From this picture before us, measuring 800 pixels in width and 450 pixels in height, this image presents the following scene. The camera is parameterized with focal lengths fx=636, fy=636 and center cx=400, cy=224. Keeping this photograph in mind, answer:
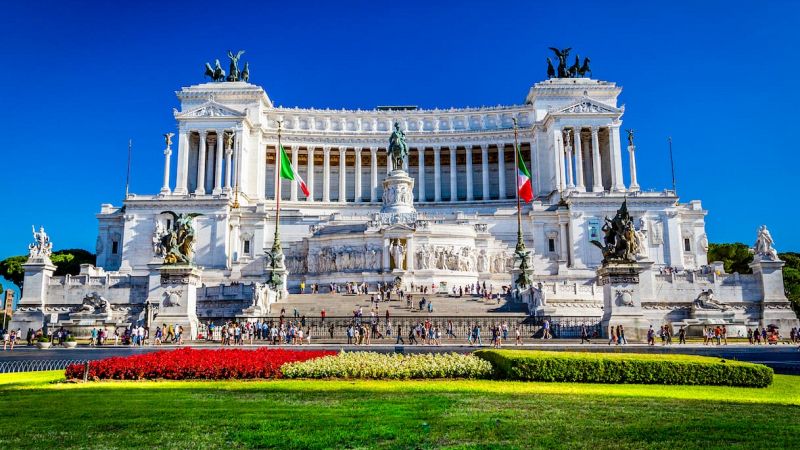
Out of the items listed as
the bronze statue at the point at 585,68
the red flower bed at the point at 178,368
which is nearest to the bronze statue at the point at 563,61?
the bronze statue at the point at 585,68

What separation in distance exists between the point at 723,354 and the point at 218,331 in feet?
90.5

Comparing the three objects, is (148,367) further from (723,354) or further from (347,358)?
(723,354)

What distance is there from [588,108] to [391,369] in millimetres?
79994

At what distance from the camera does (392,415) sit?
12.4m

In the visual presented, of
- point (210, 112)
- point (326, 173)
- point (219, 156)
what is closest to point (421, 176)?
point (326, 173)

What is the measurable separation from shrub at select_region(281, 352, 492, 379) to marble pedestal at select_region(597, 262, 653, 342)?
1794cm

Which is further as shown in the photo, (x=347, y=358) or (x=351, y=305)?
(x=351, y=305)

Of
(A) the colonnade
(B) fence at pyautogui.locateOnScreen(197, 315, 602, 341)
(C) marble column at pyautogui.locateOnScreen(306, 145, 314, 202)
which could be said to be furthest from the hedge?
(C) marble column at pyautogui.locateOnScreen(306, 145, 314, 202)

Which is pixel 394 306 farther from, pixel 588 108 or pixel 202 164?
pixel 588 108

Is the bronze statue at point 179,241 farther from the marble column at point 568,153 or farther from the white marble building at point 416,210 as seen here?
the marble column at point 568,153

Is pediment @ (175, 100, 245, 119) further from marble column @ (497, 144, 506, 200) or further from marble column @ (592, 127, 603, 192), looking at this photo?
marble column @ (592, 127, 603, 192)

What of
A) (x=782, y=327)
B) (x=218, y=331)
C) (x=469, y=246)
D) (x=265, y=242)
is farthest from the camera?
(x=265, y=242)

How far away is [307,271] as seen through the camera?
70125 mm

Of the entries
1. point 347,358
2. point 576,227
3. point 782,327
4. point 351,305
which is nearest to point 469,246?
point 576,227
